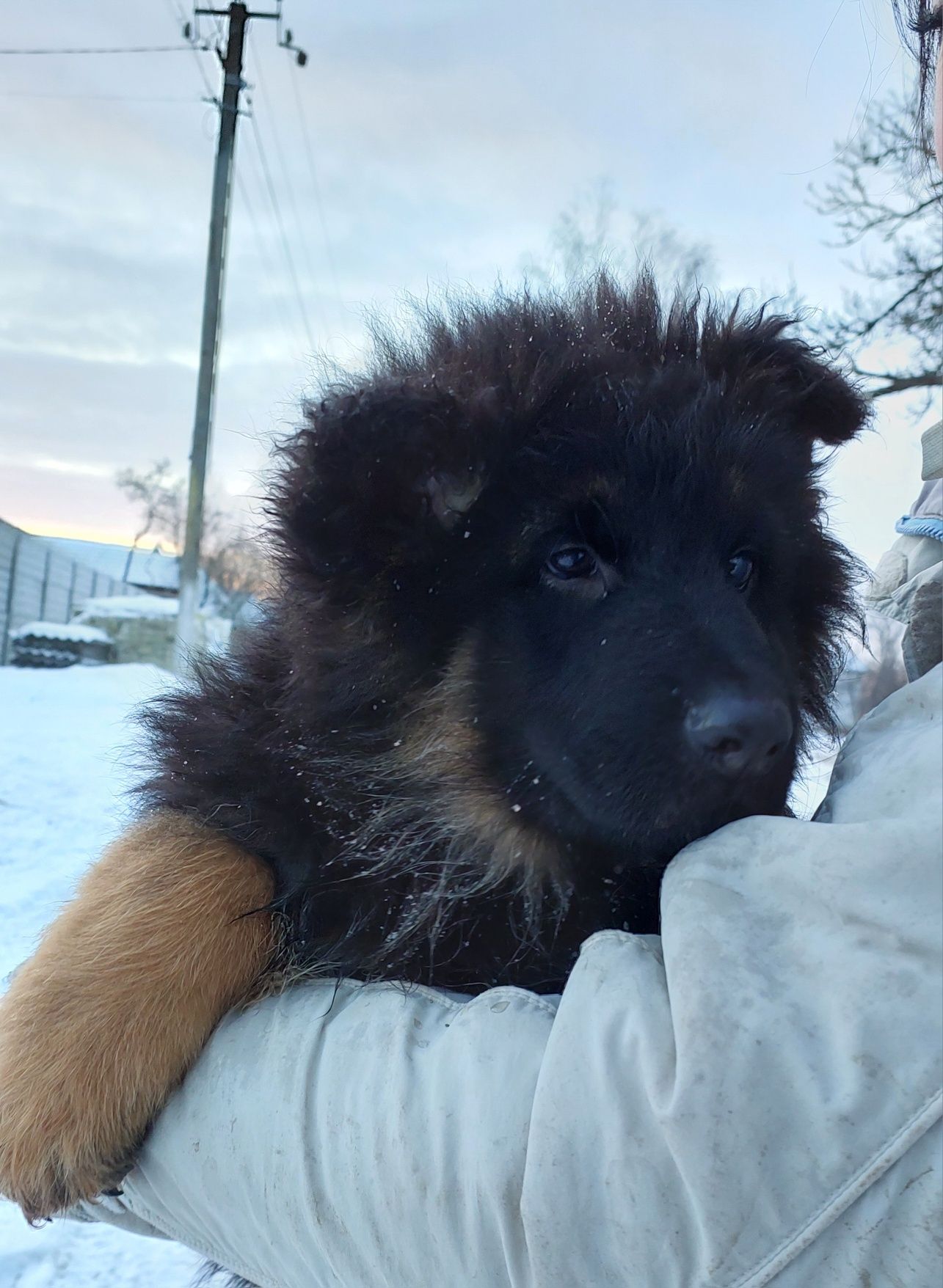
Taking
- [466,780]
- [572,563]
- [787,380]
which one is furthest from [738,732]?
[787,380]

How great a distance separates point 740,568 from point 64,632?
15.5 meters

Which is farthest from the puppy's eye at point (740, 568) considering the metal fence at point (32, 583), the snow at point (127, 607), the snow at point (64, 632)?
the snow at point (127, 607)

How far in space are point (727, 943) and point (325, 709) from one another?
1.08 m

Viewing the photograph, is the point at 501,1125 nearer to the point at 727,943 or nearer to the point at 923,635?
the point at 727,943

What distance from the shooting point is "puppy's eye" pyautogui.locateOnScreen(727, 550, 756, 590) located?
7.02 ft

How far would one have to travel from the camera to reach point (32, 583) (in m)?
12.9

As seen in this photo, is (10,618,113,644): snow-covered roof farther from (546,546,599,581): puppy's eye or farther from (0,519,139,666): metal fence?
(546,546,599,581): puppy's eye

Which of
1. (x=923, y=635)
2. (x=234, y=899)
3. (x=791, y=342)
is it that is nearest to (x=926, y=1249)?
(x=923, y=635)

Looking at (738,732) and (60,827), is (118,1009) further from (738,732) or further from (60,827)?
(60,827)

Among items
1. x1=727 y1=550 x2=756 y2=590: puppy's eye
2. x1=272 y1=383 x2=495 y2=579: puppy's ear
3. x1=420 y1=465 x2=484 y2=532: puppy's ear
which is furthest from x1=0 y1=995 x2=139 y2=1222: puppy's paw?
x1=727 y1=550 x2=756 y2=590: puppy's eye

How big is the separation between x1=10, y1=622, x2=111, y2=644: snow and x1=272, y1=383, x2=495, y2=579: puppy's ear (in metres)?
11.6

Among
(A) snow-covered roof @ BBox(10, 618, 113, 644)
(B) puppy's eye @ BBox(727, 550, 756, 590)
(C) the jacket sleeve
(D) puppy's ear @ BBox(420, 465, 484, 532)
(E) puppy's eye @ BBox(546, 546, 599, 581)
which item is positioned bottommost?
(C) the jacket sleeve

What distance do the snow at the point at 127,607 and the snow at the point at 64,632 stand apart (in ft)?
1.89

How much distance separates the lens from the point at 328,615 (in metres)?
2.04
